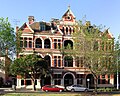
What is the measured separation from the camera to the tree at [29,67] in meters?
57.7

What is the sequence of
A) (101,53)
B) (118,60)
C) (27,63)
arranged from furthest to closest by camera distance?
(27,63), (118,60), (101,53)

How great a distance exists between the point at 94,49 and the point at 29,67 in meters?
18.1

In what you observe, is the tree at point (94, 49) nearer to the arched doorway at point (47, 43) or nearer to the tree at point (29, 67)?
the tree at point (29, 67)

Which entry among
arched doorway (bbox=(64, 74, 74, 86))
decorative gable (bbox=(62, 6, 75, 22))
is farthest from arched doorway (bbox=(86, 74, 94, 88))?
decorative gable (bbox=(62, 6, 75, 22))

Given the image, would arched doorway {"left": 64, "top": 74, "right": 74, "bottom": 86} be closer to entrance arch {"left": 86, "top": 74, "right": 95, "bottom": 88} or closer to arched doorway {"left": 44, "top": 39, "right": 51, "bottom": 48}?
entrance arch {"left": 86, "top": 74, "right": 95, "bottom": 88}

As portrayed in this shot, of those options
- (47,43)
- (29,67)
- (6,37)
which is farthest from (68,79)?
(6,37)

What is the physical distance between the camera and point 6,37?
40.0 meters

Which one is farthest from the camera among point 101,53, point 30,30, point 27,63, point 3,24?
point 30,30

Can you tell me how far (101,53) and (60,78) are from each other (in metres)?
28.0

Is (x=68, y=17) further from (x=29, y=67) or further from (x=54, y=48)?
(x=29, y=67)

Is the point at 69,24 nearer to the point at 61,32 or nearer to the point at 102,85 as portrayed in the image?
the point at 61,32

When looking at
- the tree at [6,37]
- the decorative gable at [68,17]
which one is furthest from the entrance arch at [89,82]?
the tree at [6,37]

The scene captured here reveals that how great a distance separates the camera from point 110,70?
46.6m

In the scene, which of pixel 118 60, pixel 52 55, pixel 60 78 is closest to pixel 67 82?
pixel 60 78
